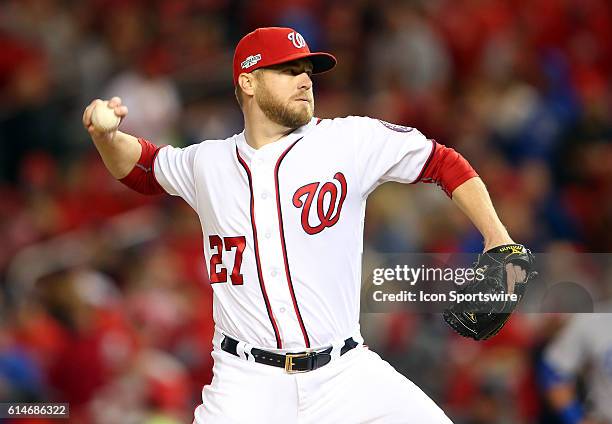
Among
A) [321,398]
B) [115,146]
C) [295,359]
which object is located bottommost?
[321,398]

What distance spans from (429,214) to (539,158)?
1.12 meters

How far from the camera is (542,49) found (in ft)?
28.8

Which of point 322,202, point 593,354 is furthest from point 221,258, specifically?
point 593,354

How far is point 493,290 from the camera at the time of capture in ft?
11.7

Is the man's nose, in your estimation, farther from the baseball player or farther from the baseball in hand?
the baseball in hand

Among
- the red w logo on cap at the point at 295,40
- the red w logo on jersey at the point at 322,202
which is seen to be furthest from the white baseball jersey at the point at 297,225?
the red w logo on cap at the point at 295,40

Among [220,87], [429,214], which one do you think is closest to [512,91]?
[429,214]

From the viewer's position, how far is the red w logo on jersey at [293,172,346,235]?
3.64 m

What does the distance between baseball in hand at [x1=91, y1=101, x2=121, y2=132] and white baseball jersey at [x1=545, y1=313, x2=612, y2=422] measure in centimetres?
260

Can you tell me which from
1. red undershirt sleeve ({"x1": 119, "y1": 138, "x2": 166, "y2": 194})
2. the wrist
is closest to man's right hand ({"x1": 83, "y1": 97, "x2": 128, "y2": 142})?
red undershirt sleeve ({"x1": 119, "y1": 138, "x2": 166, "y2": 194})

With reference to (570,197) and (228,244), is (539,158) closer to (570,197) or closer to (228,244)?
(570,197)

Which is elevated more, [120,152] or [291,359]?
[120,152]

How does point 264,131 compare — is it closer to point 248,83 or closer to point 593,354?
point 248,83

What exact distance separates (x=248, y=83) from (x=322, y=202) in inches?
20.6
